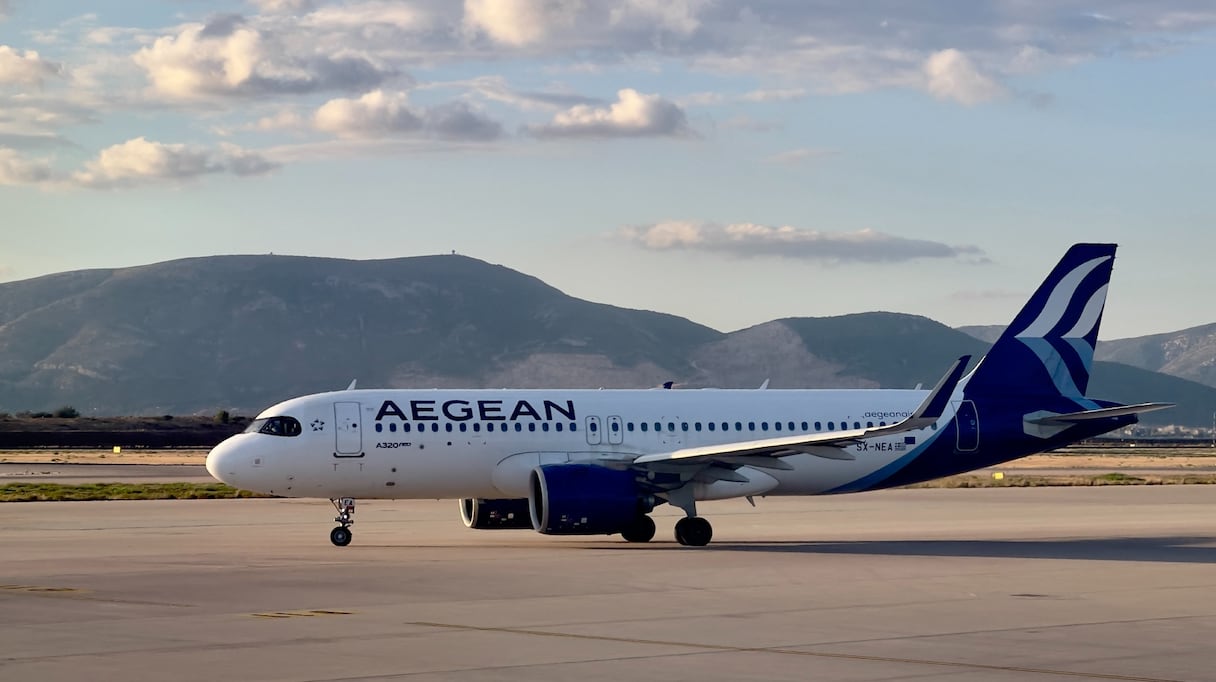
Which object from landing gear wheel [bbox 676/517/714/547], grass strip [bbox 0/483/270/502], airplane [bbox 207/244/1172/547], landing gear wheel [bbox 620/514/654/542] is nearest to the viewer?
airplane [bbox 207/244/1172/547]

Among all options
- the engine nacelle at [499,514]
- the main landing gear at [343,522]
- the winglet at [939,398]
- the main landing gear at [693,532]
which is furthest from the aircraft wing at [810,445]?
the main landing gear at [343,522]

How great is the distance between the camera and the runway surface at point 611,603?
16609 mm

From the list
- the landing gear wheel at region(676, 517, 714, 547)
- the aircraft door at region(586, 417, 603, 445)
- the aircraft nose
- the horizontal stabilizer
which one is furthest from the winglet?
the aircraft nose

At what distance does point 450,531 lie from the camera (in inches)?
1531

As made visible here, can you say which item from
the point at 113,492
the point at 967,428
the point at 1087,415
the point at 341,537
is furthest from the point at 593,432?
the point at 113,492

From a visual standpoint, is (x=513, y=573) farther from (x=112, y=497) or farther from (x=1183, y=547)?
(x=112, y=497)

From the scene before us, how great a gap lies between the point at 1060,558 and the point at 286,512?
24880 millimetres

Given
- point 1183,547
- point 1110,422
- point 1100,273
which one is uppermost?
point 1100,273

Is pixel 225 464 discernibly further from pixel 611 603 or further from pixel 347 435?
pixel 611 603

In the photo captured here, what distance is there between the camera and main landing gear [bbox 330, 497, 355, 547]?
110ft

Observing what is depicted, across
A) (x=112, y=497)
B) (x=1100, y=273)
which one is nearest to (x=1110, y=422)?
(x=1100, y=273)

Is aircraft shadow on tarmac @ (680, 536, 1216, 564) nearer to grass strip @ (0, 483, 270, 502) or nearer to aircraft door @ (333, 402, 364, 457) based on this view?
aircraft door @ (333, 402, 364, 457)

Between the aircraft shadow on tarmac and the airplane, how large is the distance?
1.83m

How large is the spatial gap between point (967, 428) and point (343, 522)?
14007 mm
